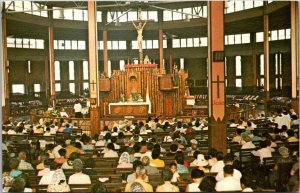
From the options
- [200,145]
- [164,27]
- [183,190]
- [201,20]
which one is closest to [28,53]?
[164,27]

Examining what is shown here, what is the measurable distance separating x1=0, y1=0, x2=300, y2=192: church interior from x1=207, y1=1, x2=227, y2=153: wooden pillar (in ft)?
0.12

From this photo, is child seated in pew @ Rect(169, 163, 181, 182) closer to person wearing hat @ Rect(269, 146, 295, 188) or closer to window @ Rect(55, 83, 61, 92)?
person wearing hat @ Rect(269, 146, 295, 188)

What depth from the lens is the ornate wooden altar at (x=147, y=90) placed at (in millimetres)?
25391

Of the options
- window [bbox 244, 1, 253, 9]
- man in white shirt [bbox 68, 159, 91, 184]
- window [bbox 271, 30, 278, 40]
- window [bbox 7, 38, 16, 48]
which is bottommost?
man in white shirt [bbox 68, 159, 91, 184]

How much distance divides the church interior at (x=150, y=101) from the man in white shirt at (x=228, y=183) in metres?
0.03

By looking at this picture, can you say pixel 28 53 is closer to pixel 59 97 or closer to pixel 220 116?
pixel 59 97

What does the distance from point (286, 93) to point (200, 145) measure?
18836 mm

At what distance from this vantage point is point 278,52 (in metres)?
32.7

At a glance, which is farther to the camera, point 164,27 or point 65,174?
point 164,27

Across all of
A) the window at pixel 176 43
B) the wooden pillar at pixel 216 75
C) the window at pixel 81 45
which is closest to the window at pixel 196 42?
the window at pixel 176 43

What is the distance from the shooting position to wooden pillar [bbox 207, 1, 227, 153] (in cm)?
1406

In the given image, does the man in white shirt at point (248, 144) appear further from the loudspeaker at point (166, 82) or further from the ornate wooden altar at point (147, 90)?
the loudspeaker at point (166, 82)

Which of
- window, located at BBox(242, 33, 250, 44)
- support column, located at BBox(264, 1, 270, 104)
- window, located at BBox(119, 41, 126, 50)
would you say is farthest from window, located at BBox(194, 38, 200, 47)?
support column, located at BBox(264, 1, 270, 104)

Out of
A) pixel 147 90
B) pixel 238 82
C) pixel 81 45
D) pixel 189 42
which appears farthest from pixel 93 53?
pixel 189 42
